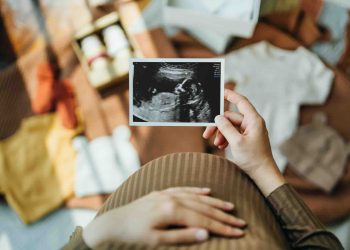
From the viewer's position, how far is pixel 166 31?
4.90ft

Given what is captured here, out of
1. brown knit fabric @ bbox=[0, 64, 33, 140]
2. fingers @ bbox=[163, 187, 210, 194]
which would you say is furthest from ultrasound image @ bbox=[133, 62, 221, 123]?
brown knit fabric @ bbox=[0, 64, 33, 140]

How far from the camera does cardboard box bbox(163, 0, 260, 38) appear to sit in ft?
4.30

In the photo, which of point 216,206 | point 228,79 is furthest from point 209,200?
point 228,79

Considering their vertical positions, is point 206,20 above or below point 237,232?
above

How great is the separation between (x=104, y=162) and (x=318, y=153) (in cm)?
65

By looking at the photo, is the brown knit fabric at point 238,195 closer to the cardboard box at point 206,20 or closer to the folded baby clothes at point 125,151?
the folded baby clothes at point 125,151

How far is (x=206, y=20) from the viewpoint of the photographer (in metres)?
1.33

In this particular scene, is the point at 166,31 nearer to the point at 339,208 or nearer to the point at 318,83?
the point at 318,83

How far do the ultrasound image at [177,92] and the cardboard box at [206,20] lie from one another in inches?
23.7

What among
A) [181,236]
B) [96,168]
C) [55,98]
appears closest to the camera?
[181,236]

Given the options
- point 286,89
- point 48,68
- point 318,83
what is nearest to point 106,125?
point 48,68

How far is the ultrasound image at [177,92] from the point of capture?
73 centimetres

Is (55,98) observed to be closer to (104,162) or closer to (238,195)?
(104,162)

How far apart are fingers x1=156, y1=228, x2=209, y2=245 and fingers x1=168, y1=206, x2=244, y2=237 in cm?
2
